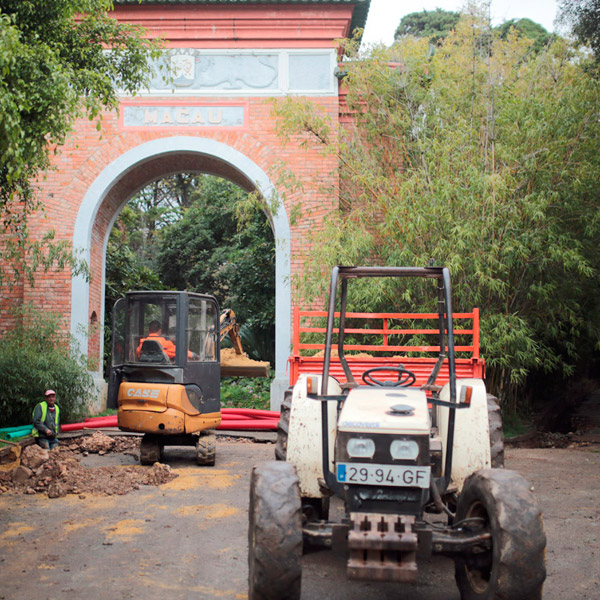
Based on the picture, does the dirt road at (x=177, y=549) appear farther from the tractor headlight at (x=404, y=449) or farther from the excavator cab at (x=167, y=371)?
the tractor headlight at (x=404, y=449)

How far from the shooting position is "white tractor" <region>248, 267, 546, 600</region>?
2.96 meters

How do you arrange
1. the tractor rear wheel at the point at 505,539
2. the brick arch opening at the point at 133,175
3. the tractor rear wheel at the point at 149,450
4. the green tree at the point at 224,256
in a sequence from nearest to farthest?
1. the tractor rear wheel at the point at 505,539
2. the tractor rear wheel at the point at 149,450
3. the brick arch opening at the point at 133,175
4. the green tree at the point at 224,256

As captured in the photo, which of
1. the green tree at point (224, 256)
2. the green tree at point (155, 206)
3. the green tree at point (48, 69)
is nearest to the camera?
the green tree at point (48, 69)

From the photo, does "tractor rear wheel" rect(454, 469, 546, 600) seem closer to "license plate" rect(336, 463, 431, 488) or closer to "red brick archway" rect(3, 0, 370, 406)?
"license plate" rect(336, 463, 431, 488)

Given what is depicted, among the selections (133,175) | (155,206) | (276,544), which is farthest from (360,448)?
(155,206)

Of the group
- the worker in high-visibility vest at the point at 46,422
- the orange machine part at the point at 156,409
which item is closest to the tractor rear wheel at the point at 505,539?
the orange machine part at the point at 156,409

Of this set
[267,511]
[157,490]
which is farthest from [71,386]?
[267,511]

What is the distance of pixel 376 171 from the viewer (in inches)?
425

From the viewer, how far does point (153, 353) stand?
26.4ft

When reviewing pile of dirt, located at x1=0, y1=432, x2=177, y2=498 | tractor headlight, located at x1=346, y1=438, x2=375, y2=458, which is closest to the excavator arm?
pile of dirt, located at x1=0, y1=432, x2=177, y2=498

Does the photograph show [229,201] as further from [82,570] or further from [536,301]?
[82,570]

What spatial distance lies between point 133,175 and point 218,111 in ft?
7.37

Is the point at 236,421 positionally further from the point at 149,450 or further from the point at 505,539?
the point at 505,539

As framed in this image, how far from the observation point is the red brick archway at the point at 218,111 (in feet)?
41.9
